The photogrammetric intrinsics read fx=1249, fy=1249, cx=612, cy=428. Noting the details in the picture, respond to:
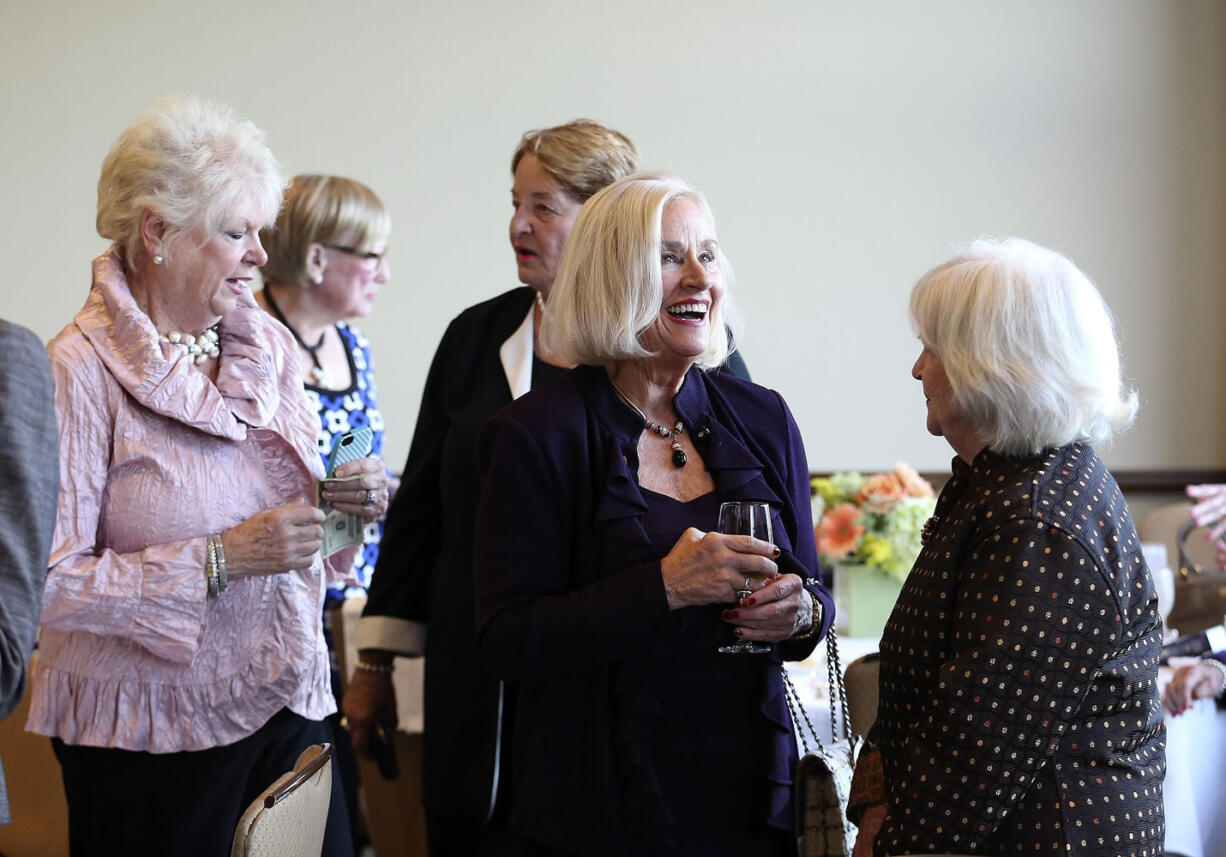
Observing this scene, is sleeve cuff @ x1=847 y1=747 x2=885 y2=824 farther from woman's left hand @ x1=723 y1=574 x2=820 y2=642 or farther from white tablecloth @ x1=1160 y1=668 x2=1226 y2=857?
white tablecloth @ x1=1160 y1=668 x2=1226 y2=857

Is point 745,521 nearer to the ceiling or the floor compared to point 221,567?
nearer to the ceiling

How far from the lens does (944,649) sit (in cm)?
162

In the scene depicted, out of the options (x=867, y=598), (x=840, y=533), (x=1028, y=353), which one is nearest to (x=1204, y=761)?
(x=867, y=598)

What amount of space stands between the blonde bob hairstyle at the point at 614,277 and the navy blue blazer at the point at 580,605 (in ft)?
0.26

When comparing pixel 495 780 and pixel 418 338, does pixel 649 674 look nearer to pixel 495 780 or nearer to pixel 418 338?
pixel 495 780

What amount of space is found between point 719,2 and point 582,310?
12.8 ft

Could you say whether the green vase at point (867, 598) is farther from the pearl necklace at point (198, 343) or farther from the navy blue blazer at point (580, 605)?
the pearl necklace at point (198, 343)

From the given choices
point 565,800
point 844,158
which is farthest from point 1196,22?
point 565,800

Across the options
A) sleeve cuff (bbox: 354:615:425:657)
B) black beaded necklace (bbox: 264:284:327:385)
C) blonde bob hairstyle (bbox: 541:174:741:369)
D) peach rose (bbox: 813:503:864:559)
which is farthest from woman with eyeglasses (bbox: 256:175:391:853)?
blonde bob hairstyle (bbox: 541:174:741:369)

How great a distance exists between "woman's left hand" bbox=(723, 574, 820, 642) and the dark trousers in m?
0.89

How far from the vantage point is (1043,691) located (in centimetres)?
150

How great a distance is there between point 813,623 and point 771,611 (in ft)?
0.51

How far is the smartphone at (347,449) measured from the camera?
2191 millimetres

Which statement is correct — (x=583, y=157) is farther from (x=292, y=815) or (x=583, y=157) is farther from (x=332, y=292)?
(x=332, y=292)
